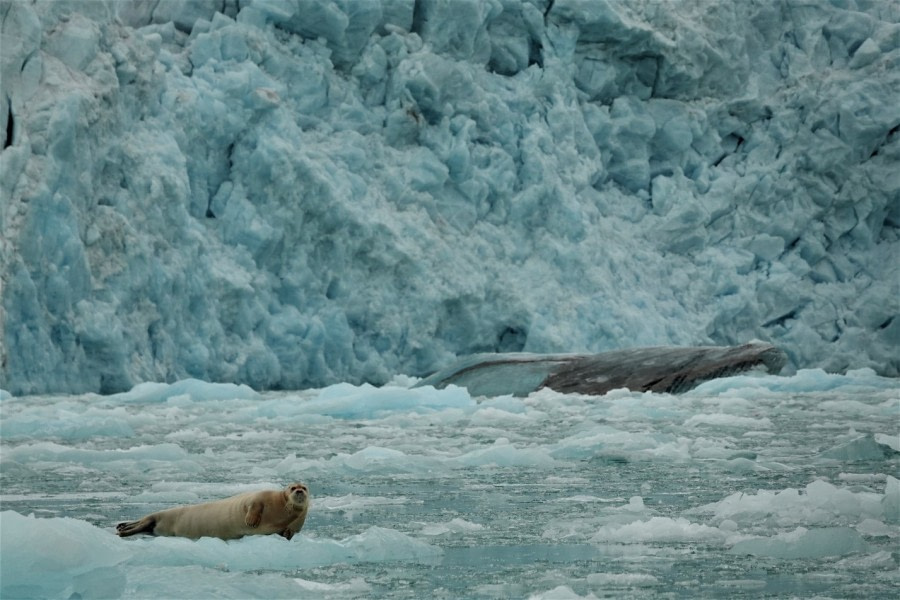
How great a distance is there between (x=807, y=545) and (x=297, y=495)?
5.13 feet

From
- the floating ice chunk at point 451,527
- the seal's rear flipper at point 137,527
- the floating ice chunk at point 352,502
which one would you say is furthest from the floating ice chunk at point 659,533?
the seal's rear flipper at point 137,527

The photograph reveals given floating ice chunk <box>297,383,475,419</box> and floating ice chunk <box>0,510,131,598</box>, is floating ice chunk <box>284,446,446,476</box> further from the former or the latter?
floating ice chunk <box>297,383,475,419</box>

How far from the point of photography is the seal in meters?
3.47

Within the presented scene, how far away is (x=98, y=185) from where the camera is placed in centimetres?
1423

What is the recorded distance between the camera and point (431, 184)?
58.5ft

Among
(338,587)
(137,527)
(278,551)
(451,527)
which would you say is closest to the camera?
(338,587)

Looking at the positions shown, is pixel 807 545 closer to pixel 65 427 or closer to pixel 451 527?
pixel 451 527

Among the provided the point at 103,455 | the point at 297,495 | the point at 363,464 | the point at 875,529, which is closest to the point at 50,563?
the point at 297,495

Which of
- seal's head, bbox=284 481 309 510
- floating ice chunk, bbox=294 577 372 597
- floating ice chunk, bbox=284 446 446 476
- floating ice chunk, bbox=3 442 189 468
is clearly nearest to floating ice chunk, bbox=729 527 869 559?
floating ice chunk, bbox=294 577 372 597

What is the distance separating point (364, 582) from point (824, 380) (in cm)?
1227

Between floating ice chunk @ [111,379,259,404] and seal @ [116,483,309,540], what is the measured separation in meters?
8.64

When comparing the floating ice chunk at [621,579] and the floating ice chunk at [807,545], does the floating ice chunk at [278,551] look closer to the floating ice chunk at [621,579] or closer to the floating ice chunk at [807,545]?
the floating ice chunk at [621,579]

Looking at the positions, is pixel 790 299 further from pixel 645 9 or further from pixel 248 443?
pixel 248 443

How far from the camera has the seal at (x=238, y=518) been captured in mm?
3475
